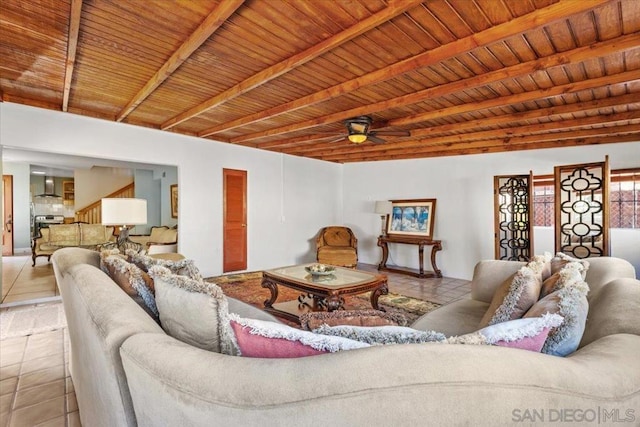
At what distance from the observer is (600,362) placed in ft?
2.40

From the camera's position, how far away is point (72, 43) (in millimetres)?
2195

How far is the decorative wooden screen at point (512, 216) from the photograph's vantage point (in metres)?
4.83

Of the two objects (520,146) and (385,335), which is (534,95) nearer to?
(520,146)

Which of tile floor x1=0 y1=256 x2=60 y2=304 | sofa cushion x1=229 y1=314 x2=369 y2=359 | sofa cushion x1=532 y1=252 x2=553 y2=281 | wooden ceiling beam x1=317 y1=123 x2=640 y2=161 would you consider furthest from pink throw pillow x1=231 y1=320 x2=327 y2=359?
wooden ceiling beam x1=317 y1=123 x2=640 y2=161

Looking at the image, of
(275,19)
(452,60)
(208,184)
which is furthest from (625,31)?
(208,184)

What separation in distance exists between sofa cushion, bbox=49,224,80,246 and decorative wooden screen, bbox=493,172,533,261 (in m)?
7.72

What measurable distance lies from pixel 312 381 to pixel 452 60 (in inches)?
103

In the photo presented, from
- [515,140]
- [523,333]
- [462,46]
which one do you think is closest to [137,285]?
[523,333]

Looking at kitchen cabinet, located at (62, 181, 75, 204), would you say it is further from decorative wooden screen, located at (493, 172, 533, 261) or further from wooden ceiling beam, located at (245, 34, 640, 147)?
decorative wooden screen, located at (493, 172, 533, 261)

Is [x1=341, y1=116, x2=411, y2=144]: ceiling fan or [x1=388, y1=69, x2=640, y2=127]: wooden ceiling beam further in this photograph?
[x1=341, y1=116, x2=411, y2=144]: ceiling fan

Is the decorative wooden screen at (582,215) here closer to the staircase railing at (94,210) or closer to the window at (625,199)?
the window at (625,199)

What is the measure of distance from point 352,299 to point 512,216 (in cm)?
297

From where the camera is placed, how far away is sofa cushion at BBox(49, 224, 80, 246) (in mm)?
6117

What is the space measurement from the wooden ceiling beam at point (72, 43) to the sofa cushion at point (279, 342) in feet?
6.82
